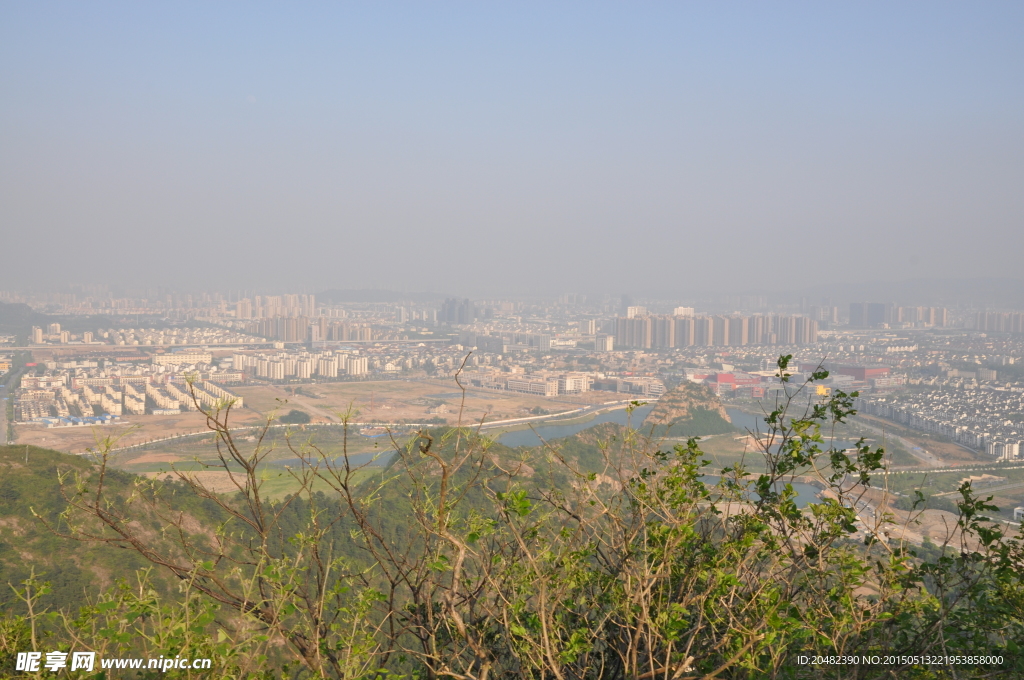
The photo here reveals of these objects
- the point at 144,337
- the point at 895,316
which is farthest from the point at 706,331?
the point at 144,337

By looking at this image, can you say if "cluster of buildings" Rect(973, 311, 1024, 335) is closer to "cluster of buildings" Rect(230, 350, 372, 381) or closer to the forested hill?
the forested hill

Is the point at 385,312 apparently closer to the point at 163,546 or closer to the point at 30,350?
the point at 30,350

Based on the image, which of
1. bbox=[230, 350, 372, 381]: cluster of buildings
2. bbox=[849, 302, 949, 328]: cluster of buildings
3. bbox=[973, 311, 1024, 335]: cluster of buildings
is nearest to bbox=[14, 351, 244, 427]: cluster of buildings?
bbox=[230, 350, 372, 381]: cluster of buildings

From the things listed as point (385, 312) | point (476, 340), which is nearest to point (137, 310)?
point (385, 312)

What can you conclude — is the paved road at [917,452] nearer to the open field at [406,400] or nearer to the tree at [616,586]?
the open field at [406,400]

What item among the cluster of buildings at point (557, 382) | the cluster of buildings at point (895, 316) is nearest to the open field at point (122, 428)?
the cluster of buildings at point (557, 382)

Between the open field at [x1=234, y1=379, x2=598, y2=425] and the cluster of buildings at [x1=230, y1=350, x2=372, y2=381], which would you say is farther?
the cluster of buildings at [x1=230, y1=350, x2=372, y2=381]

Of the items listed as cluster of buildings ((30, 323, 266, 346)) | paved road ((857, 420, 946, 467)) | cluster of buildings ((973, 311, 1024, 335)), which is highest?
cluster of buildings ((973, 311, 1024, 335))
